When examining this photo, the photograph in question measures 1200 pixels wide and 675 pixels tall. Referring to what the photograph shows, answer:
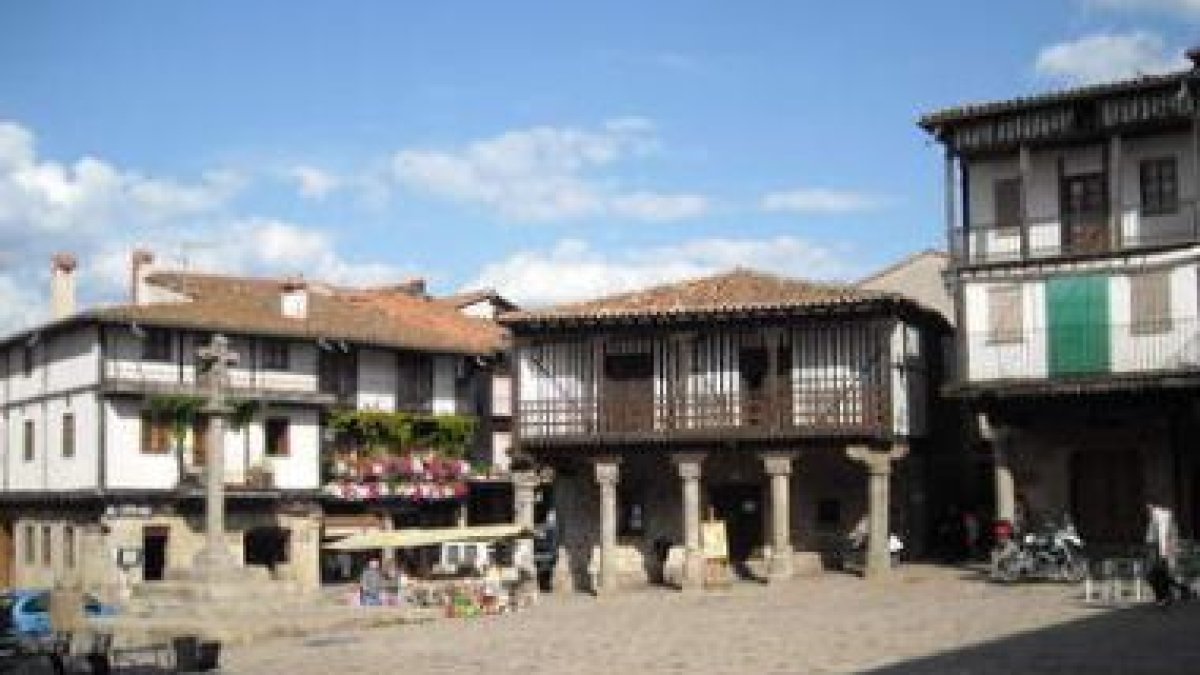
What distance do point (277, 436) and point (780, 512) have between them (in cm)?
1828

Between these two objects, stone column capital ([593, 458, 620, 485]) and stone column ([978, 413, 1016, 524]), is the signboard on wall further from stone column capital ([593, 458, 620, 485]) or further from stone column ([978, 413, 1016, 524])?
stone column ([978, 413, 1016, 524])

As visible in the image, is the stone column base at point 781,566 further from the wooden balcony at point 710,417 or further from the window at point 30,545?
the window at point 30,545

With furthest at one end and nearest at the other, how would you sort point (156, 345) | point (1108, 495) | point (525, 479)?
1. point (156, 345)
2. point (525, 479)
3. point (1108, 495)

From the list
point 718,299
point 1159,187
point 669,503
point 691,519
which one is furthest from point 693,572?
point 1159,187

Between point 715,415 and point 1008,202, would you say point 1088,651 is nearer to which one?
point 1008,202

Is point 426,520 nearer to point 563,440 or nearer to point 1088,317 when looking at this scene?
point 563,440

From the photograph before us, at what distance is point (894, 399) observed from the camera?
37.7 m

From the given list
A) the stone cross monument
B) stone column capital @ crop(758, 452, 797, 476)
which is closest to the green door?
stone column capital @ crop(758, 452, 797, 476)

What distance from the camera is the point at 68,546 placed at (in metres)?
47.1

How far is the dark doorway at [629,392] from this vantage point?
39.6m

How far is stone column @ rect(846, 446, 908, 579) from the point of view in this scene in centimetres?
3622

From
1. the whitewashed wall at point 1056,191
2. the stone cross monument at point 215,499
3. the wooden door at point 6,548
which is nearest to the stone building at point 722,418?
the whitewashed wall at point 1056,191

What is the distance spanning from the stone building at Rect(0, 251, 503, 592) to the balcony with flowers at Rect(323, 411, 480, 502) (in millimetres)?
638

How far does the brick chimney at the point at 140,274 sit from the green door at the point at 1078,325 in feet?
95.7
